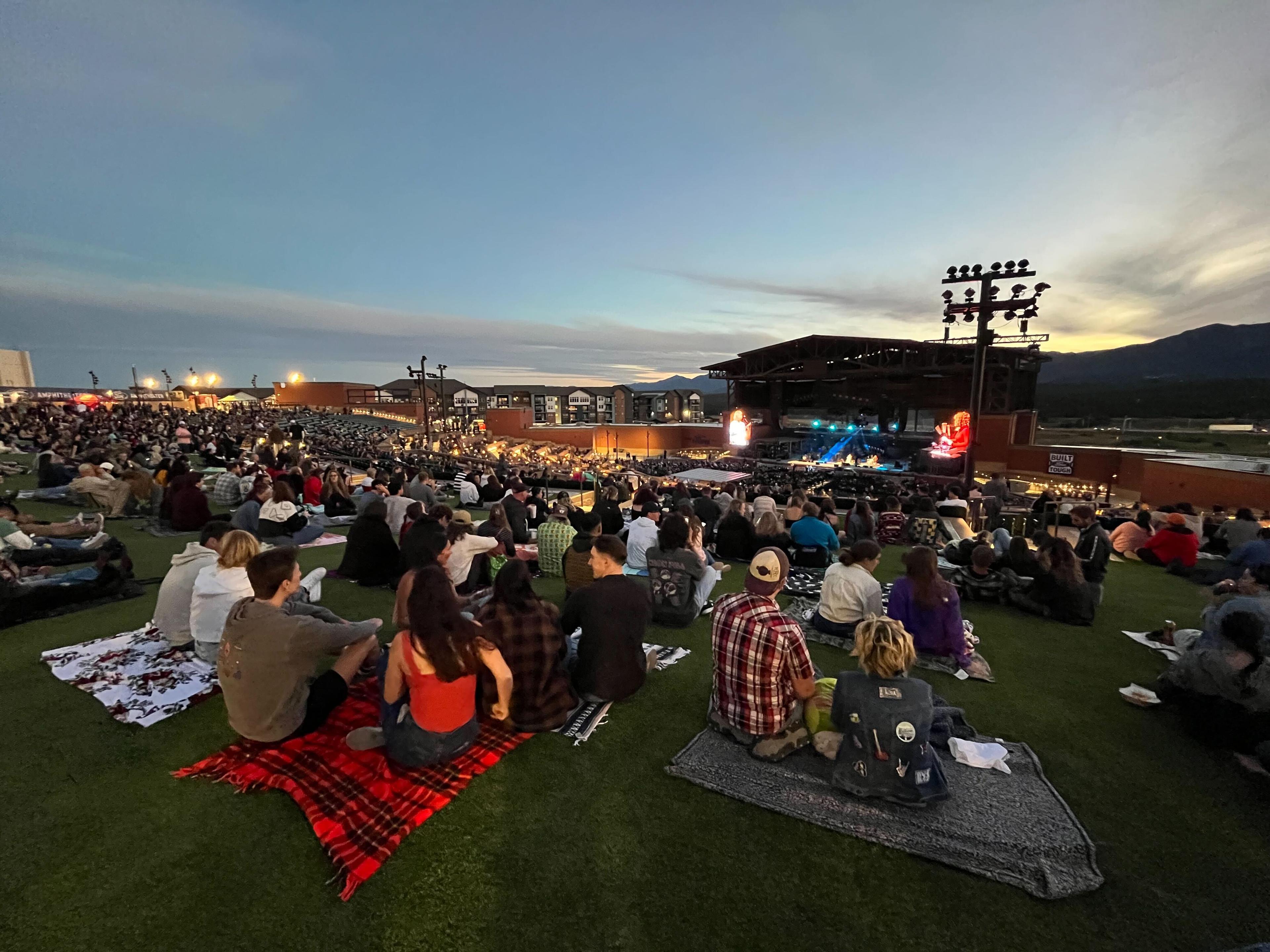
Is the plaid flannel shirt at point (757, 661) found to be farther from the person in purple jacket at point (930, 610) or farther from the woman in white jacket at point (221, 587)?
the woman in white jacket at point (221, 587)

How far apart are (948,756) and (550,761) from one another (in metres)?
2.47

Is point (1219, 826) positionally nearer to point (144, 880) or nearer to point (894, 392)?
point (144, 880)

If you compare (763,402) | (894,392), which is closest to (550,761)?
(894,392)

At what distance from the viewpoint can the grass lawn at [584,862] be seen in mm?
2162

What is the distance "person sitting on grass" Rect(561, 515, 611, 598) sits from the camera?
5.36m

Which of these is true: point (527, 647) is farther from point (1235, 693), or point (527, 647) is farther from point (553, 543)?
point (1235, 693)

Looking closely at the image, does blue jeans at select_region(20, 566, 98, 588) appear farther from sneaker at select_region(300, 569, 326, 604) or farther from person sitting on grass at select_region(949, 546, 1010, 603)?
person sitting on grass at select_region(949, 546, 1010, 603)

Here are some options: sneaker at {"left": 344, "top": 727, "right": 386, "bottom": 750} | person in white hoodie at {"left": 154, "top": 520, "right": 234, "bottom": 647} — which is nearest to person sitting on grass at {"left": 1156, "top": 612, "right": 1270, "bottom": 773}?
sneaker at {"left": 344, "top": 727, "right": 386, "bottom": 750}

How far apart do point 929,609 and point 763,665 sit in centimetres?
220

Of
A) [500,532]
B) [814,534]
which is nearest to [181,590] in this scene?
[500,532]

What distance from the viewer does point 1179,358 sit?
15462cm

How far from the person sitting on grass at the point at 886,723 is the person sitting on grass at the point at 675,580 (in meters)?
2.48

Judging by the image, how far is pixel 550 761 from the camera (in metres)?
3.19

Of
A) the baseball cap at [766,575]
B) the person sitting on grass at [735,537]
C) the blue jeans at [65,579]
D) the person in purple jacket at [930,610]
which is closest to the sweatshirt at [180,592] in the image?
the blue jeans at [65,579]
